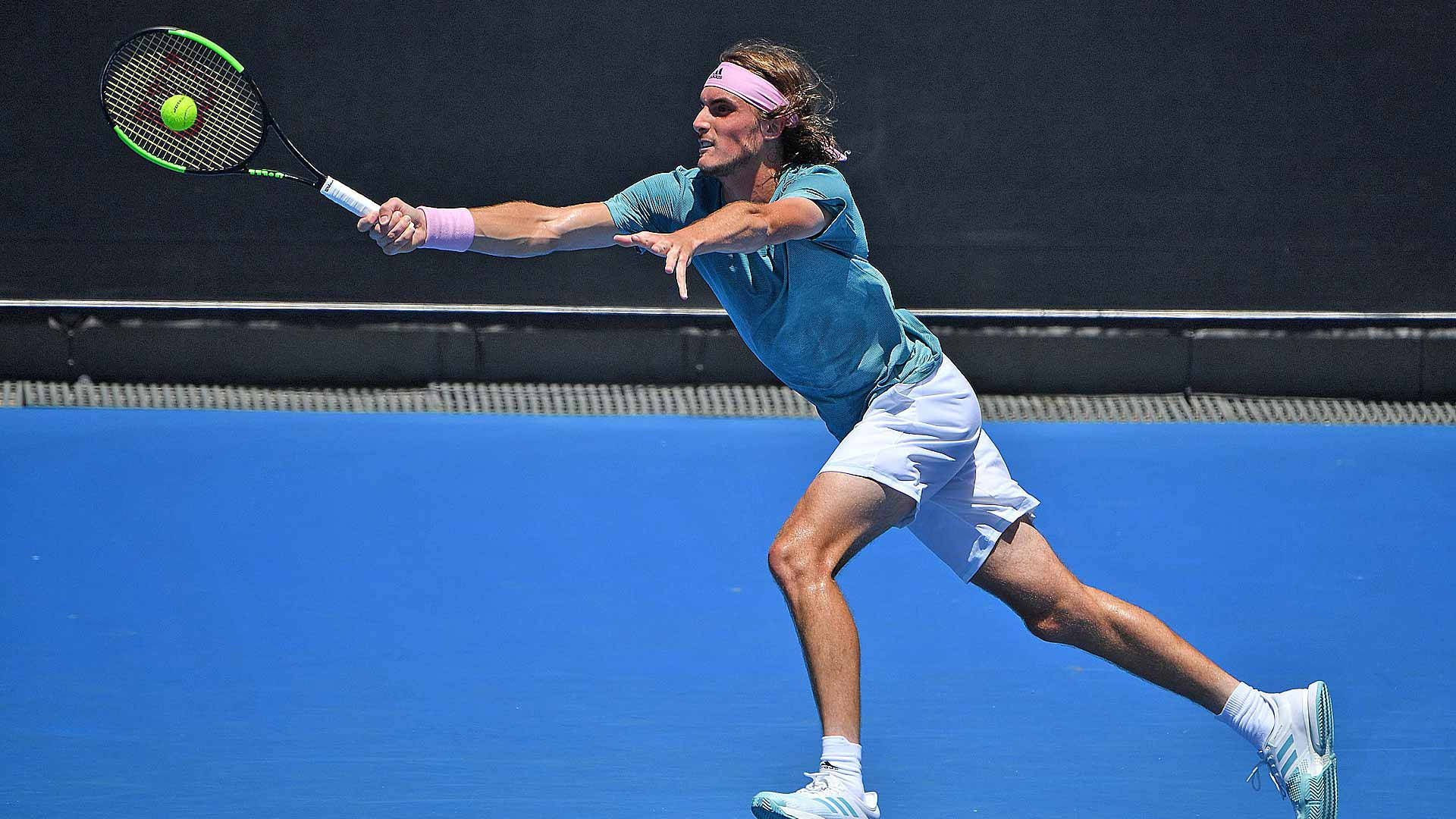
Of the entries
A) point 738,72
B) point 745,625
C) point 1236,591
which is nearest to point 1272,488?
point 1236,591

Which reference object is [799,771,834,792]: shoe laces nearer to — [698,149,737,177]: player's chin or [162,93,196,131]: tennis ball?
[698,149,737,177]: player's chin

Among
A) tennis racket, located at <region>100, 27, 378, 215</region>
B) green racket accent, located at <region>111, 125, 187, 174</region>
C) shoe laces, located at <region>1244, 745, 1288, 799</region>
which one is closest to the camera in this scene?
shoe laces, located at <region>1244, 745, 1288, 799</region>

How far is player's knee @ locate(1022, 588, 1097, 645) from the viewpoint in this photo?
3.08 m

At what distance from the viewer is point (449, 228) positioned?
307cm

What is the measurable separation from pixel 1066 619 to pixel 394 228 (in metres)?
1.54

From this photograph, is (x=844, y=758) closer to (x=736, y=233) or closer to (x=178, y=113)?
(x=736, y=233)

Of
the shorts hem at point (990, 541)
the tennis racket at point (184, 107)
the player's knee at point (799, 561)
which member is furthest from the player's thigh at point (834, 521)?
the tennis racket at point (184, 107)

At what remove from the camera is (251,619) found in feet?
13.9

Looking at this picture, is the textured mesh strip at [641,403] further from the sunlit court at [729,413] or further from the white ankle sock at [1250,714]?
the white ankle sock at [1250,714]

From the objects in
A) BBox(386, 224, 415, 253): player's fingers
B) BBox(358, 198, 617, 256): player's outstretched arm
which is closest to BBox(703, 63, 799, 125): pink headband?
BBox(358, 198, 617, 256): player's outstretched arm

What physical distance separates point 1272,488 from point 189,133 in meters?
4.06

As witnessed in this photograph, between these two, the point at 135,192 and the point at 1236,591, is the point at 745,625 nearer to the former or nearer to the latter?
the point at 1236,591

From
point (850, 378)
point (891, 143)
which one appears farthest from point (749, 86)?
point (891, 143)

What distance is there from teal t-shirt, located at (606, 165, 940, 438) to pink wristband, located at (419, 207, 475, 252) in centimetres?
31
